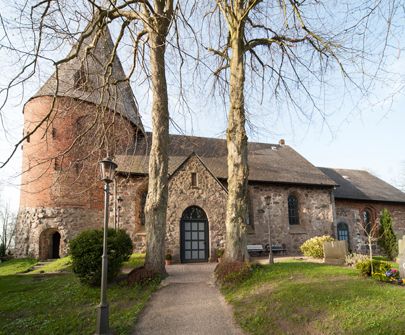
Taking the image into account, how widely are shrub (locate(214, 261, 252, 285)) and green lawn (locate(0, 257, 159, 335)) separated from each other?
1932 millimetres

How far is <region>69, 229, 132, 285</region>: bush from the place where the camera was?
360 inches

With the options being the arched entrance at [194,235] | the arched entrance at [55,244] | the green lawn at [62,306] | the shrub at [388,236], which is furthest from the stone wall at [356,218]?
the arched entrance at [55,244]

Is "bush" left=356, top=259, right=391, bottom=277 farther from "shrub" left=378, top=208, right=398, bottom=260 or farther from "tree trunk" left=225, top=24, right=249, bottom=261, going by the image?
"shrub" left=378, top=208, right=398, bottom=260

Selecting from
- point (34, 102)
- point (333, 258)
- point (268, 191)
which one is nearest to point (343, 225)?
point (268, 191)

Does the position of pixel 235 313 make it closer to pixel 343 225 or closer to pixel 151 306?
pixel 151 306

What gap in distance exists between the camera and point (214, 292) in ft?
29.4

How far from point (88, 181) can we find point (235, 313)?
1343cm

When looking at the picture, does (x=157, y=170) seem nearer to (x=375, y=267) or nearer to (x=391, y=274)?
(x=375, y=267)

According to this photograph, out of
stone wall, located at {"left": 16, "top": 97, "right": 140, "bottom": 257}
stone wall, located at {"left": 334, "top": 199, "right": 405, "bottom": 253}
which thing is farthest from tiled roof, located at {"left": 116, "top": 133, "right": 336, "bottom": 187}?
stone wall, located at {"left": 334, "top": 199, "right": 405, "bottom": 253}

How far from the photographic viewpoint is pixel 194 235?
50.9ft

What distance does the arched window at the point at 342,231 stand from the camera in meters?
22.4

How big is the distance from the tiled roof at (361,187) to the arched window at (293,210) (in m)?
3.65

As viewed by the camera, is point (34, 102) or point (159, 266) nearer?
point (159, 266)

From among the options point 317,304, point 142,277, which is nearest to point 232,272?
point 142,277
